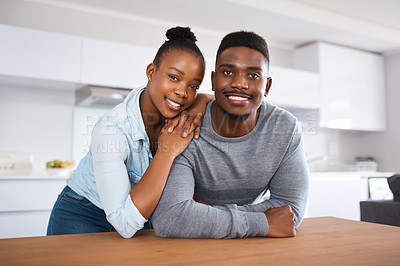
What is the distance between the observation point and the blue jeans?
144cm

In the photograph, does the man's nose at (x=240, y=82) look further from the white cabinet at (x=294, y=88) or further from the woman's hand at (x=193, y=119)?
the white cabinet at (x=294, y=88)

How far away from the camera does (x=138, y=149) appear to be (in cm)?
131

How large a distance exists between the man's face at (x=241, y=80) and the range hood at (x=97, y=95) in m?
2.26

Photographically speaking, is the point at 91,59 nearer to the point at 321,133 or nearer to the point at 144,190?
the point at 144,190

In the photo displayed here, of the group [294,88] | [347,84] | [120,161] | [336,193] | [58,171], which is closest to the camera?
[120,161]

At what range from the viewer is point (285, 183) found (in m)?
1.23

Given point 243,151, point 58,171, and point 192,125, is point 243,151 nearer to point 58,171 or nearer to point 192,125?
point 192,125

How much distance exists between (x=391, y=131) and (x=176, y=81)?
15.9ft

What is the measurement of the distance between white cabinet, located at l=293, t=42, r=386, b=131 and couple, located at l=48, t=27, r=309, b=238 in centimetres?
362

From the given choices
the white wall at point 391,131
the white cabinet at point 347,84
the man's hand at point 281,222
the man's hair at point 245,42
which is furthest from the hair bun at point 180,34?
the white wall at point 391,131

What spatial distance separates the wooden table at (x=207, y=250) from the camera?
0.76m
